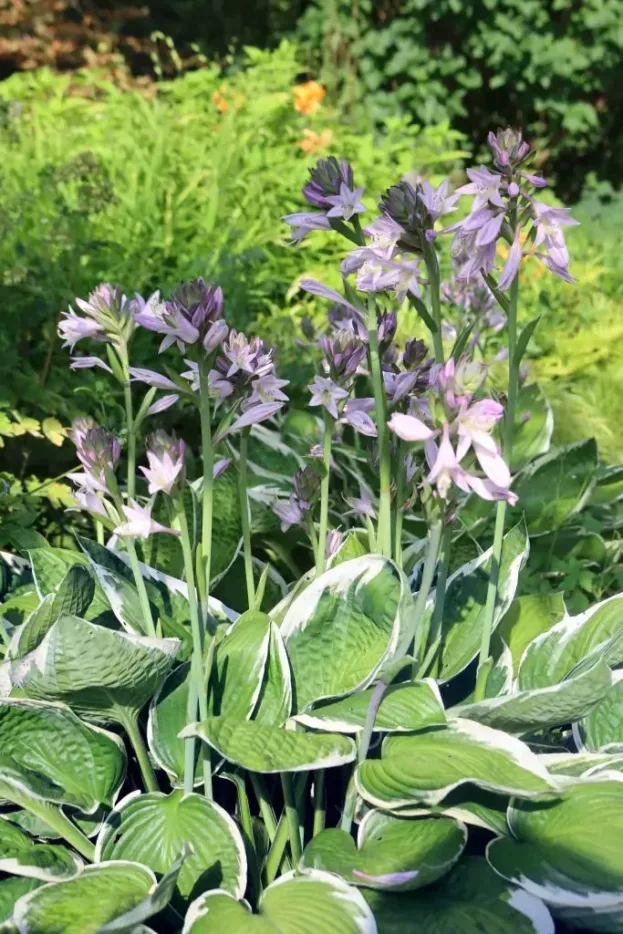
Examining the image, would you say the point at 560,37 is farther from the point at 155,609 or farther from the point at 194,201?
the point at 155,609

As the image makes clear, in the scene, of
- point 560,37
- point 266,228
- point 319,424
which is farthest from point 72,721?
point 560,37

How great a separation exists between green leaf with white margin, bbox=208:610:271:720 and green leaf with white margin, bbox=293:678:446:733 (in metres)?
0.09

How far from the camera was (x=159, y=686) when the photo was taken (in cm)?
135

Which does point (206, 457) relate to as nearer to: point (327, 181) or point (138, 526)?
point (138, 526)

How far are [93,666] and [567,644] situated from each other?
2.48ft

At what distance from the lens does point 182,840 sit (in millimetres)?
1259

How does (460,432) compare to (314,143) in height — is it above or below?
above

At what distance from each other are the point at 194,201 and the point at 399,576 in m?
2.93

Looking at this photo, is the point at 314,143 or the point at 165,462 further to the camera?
the point at 314,143

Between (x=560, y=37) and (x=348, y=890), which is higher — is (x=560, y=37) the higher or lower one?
the higher one

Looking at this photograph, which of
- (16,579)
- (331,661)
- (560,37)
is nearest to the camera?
(331,661)

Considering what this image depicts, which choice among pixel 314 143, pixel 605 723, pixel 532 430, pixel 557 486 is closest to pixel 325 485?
pixel 605 723

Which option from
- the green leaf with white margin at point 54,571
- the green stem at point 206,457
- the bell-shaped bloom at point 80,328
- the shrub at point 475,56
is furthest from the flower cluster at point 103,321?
the shrub at point 475,56

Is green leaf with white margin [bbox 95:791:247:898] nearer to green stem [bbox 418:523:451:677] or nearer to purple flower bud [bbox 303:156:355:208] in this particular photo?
green stem [bbox 418:523:451:677]
